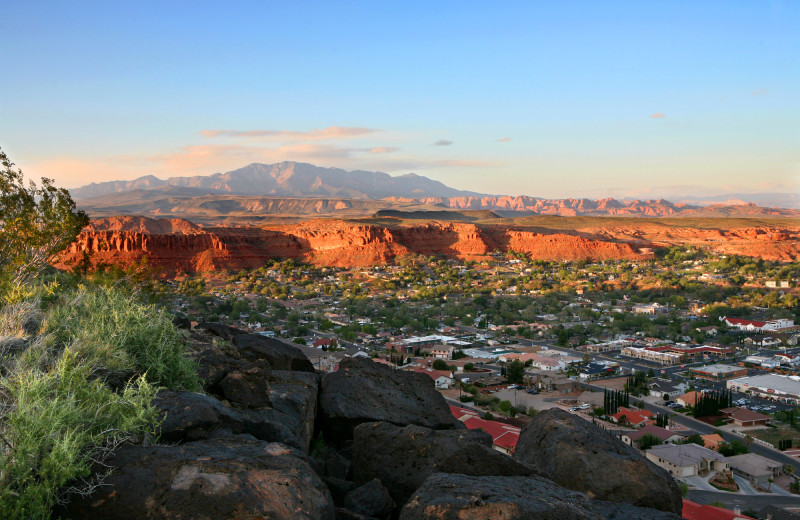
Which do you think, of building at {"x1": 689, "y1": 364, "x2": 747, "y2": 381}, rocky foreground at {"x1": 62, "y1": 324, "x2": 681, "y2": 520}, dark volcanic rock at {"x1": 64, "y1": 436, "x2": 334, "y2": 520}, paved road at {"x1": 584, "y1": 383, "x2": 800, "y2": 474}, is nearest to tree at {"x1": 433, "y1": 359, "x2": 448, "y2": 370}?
paved road at {"x1": 584, "y1": 383, "x2": 800, "y2": 474}

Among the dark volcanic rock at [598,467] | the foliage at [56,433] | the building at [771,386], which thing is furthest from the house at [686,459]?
the foliage at [56,433]

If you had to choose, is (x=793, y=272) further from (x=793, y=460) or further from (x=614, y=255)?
(x=793, y=460)

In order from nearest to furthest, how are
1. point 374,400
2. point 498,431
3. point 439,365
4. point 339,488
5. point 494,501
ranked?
point 494,501 → point 339,488 → point 374,400 → point 498,431 → point 439,365

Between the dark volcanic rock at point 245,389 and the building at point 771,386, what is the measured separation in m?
33.5

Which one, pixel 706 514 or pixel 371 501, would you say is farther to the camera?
pixel 706 514

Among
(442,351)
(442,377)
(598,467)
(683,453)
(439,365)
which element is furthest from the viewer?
(442,351)

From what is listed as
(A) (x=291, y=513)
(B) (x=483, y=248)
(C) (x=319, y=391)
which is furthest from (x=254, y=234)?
(A) (x=291, y=513)

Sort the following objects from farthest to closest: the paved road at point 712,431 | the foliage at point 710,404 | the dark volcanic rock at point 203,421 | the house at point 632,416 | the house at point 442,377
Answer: the house at point 442,377 < the foliage at point 710,404 < the house at point 632,416 < the paved road at point 712,431 < the dark volcanic rock at point 203,421

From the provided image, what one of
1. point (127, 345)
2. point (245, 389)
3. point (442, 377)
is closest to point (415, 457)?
point (245, 389)

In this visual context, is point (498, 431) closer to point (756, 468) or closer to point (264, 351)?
point (756, 468)

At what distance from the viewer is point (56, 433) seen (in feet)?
12.5

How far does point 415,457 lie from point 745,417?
28.5 meters

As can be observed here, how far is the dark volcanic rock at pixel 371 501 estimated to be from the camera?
5195 mm

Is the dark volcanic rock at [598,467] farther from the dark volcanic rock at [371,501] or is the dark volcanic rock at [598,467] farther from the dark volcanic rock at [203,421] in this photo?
the dark volcanic rock at [203,421]
